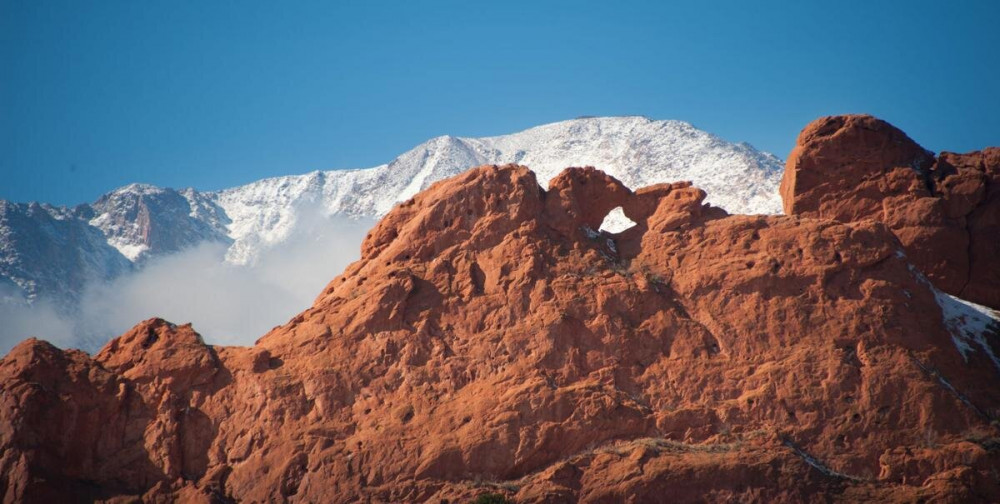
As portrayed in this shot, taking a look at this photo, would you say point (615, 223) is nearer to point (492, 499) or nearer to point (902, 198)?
point (902, 198)

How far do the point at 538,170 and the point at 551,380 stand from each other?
58.6 metres

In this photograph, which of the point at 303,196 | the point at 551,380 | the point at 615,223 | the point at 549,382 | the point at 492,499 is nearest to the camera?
the point at 492,499

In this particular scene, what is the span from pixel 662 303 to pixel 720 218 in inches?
177

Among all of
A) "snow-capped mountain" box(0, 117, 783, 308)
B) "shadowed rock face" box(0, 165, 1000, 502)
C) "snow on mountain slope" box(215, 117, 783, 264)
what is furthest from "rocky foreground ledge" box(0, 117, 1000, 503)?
"snow-capped mountain" box(0, 117, 783, 308)

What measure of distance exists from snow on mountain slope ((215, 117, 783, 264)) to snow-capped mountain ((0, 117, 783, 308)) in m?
0.13

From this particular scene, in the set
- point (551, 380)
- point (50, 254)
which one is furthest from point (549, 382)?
point (50, 254)

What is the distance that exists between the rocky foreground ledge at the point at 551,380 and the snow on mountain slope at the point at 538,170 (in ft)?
115

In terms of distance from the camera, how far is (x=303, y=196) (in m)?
113

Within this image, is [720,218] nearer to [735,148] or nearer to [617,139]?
[735,148]

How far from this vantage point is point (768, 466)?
3588 cm

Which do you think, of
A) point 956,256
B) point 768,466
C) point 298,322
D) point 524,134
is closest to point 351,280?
point 298,322

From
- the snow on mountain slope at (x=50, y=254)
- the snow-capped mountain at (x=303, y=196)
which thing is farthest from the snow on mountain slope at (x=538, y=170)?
the snow on mountain slope at (x=50, y=254)

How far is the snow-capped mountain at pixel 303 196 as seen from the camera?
3546 inches

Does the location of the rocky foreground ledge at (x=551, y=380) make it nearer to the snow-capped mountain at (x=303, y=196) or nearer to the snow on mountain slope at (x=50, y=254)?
the snow-capped mountain at (x=303, y=196)
